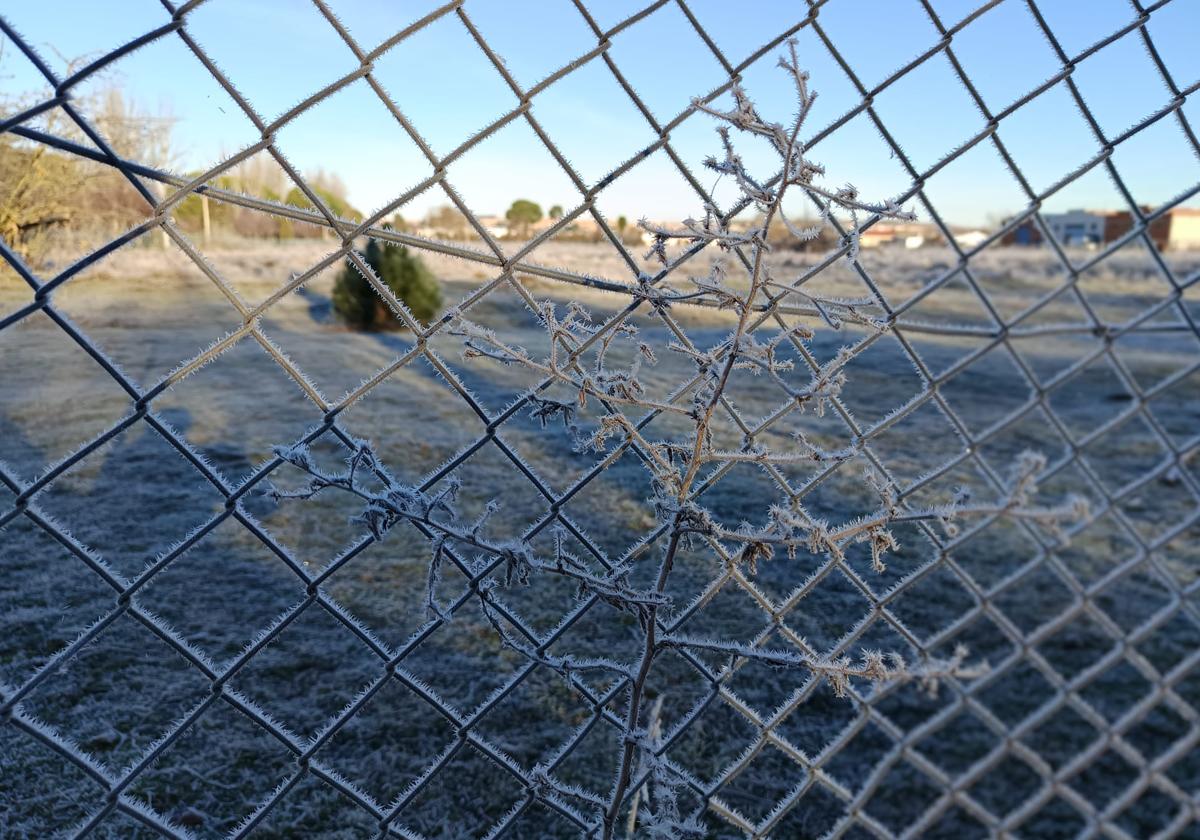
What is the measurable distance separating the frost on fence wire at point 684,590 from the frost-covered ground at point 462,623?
0.04ft

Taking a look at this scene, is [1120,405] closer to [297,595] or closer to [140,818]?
[297,595]

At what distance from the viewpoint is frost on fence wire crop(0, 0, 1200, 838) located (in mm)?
819

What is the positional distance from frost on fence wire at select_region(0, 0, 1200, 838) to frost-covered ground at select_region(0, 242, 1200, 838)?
1cm

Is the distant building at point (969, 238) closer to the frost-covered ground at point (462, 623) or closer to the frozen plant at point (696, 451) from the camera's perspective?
the frost-covered ground at point (462, 623)

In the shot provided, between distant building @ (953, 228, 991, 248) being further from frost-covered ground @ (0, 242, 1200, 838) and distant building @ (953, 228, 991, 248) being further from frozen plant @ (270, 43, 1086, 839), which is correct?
frozen plant @ (270, 43, 1086, 839)

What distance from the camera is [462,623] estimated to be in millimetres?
2268

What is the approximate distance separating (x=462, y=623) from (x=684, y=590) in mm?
659

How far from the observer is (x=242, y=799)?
5.05 ft

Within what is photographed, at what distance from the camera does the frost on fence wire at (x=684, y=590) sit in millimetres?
819

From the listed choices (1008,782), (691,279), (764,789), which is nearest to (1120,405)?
(1008,782)

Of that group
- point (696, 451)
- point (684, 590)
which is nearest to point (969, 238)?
point (696, 451)

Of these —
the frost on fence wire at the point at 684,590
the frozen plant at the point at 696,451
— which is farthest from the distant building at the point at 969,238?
the frozen plant at the point at 696,451

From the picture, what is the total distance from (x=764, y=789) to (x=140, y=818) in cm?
118

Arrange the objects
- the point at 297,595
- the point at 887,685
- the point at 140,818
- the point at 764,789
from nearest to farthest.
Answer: the point at 140,818
the point at 887,685
the point at 764,789
the point at 297,595
